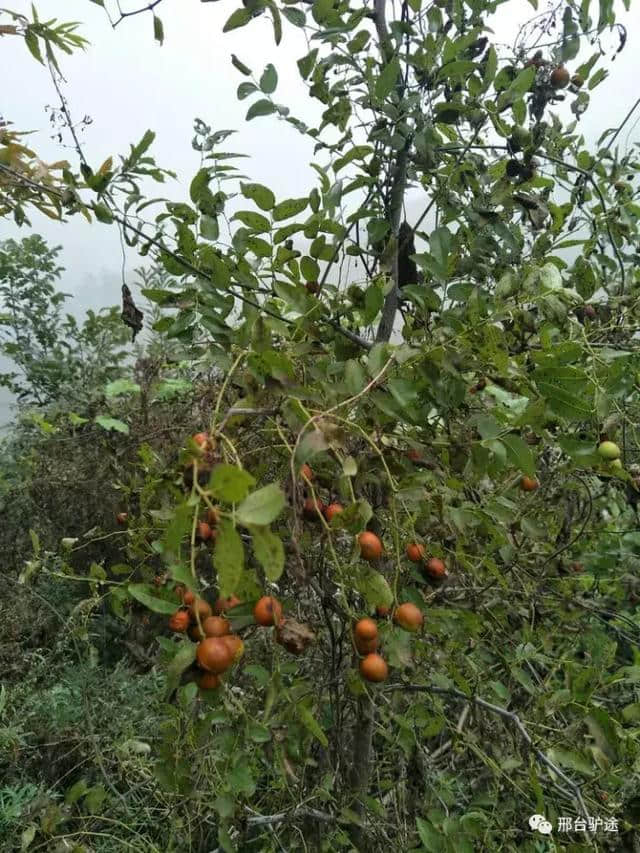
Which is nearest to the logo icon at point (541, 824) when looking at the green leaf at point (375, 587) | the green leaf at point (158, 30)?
the green leaf at point (375, 587)

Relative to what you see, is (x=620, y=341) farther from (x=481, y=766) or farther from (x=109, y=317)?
(x=109, y=317)

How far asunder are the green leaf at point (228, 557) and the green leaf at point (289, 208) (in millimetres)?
548

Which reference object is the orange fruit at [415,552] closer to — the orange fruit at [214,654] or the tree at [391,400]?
the tree at [391,400]

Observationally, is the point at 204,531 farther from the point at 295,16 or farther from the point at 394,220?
the point at 295,16

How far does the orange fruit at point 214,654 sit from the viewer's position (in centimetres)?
52

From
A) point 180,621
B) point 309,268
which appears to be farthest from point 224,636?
point 309,268

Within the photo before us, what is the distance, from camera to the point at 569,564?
1.27m

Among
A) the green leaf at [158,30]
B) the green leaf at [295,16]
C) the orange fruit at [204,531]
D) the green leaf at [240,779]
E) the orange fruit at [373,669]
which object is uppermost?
the green leaf at [158,30]

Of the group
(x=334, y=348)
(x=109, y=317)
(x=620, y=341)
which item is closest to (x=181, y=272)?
(x=334, y=348)

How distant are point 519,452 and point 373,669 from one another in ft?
0.96

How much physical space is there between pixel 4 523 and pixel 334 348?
2.45 metres

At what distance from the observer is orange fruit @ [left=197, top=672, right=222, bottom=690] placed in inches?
21.6

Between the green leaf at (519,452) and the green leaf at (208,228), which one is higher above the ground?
the green leaf at (208,228)

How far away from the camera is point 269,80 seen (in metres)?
0.93
